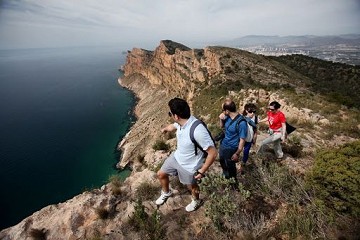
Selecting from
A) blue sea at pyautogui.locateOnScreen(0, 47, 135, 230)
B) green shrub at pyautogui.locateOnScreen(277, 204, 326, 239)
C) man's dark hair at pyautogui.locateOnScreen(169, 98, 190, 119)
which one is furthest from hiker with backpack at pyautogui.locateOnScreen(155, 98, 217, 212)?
blue sea at pyautogui.locateOnScreen(0, 47, 135, 230)

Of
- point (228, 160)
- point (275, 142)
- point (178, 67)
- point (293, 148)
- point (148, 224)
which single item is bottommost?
point (178, 67)

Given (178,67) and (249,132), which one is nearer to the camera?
(249,132)

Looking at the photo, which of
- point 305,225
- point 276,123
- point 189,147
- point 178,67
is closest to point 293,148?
point 276,123

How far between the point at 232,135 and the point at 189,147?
1.36 metres

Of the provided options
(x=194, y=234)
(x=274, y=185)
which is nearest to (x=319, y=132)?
(x=274, y=185)

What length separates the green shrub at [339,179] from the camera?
3.38 metres

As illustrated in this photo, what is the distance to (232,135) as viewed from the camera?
4.71m

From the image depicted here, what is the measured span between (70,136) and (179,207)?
188 ft

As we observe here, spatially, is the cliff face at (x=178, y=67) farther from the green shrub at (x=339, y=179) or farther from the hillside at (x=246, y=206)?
the green shrub at (x=339, y=179)

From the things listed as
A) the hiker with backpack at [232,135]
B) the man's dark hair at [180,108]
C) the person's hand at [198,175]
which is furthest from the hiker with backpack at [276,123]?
the man's dark hair at [180,108]

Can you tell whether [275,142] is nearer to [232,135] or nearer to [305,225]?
[232,135]

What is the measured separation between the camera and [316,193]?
12.9 ft

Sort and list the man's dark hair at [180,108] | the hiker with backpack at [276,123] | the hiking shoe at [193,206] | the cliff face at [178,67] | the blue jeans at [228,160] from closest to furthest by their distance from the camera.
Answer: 1. the man's dark hair at [180,108]
2. the hiking shoe at [193,206]
3. the blue jeans at [228,160]
4. the hiker with backpack at [276,123]
5. the cliff face at [178,67]

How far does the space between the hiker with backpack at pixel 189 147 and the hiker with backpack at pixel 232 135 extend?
966 millimetres
